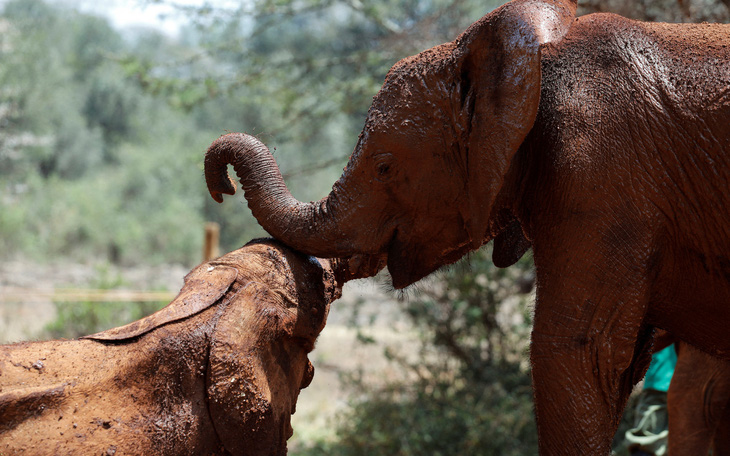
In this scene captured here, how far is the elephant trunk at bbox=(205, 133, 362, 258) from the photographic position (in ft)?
8.34

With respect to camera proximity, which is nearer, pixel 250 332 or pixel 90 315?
pixel 250 332

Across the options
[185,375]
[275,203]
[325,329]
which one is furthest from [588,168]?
[325,329]

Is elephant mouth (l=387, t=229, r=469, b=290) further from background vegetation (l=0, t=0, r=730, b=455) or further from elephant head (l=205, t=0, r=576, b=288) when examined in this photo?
background vegetation (l=0, t=0, r=730, b=455)

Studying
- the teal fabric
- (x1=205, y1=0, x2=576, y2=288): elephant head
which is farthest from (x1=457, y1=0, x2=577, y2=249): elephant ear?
the teal fabric

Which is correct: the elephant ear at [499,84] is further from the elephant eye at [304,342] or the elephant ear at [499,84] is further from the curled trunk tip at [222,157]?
the curled trunk tip at [222,157]

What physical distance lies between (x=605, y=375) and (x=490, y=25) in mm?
1153

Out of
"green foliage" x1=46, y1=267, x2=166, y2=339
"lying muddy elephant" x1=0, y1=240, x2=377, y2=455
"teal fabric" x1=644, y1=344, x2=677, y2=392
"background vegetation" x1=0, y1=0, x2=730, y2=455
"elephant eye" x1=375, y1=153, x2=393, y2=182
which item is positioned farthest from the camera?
"green foliage" x1=46, y1=267, x2=166, y2=339

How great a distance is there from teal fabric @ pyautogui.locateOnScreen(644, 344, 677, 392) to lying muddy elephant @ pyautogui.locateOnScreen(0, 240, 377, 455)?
9.60 feet

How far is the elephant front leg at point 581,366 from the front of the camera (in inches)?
84.0

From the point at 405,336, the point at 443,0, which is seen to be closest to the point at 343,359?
the point at 405,336

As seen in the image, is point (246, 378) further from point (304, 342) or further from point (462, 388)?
point (462, 388)

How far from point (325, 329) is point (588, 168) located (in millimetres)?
10189

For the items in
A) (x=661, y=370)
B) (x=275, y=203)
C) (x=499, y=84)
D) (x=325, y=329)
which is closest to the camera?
(x=499, y=84)

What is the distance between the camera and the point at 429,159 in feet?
8.12
